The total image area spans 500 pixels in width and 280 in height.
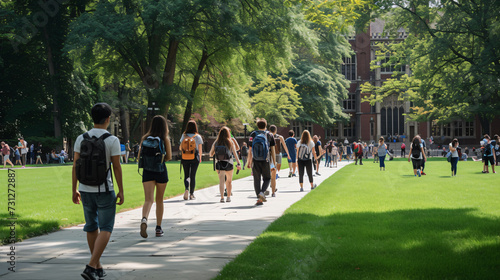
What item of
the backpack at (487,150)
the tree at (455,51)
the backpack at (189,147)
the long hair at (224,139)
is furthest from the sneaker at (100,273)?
the tree at (455,51)

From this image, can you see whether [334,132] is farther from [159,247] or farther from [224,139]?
[159,247]

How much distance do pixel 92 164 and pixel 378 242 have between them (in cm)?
374

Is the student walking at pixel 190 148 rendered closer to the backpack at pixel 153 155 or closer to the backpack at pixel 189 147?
the backpack at pixel 189 147

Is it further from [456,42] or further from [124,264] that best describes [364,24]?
[124,264]

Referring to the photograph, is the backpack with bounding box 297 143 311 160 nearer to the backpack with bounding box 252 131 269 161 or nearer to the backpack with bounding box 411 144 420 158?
the backpack with bounding box 252 131 269 161

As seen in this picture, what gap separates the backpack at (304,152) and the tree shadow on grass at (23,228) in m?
7.61

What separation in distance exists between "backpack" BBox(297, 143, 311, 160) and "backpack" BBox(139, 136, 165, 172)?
7409 mm

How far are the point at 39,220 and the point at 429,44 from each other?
1268 inches

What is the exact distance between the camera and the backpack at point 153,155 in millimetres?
7875

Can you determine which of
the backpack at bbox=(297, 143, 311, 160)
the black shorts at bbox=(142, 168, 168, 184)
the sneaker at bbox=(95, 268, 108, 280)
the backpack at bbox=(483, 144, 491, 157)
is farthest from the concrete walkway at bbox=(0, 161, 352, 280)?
the backpack at bbox=(483, 144, 491, 157)

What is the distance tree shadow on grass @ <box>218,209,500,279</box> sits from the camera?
5312mm

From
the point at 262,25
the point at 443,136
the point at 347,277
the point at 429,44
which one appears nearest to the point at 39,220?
the point at 347,277

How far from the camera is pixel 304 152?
1498 cm

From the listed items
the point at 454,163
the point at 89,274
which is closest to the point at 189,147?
the point at 89,274
